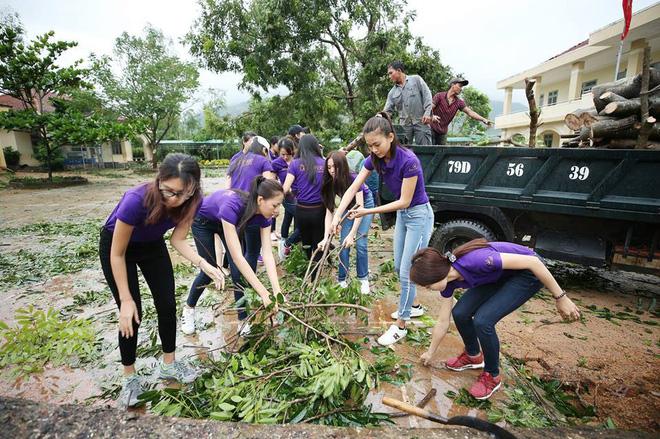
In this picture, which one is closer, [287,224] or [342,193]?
[342,193]

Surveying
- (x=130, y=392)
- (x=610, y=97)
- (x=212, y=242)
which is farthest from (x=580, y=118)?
(x=130, y=392)

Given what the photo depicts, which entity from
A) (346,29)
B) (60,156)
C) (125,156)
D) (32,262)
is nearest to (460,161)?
(32,262)

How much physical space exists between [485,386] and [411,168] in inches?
67.1

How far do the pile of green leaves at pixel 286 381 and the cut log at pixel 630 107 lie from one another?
160 inches

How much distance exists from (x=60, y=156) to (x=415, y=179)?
29.4m

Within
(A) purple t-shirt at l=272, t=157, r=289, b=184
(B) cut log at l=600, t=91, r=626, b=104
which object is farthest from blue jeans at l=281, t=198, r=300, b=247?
(B) cut log at l=600, t=91, r=626, b=104

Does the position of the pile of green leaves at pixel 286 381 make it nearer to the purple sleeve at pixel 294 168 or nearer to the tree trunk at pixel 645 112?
the purple sleeve at pixel 294 168

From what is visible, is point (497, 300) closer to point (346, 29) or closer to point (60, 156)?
point (346, 29)

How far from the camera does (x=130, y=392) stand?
2.35 meters

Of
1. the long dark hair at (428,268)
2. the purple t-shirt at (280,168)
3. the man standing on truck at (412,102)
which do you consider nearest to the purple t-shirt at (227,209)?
the long dark hair at (428,268)

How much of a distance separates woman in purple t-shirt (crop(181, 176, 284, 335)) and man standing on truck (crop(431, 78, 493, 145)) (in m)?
3.76

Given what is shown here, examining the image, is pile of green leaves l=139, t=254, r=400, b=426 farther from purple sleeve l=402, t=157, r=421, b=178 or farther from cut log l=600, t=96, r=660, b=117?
cut log l=600, t=96, r=660, b=117

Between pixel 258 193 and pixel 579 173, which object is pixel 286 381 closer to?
pixel 258 193

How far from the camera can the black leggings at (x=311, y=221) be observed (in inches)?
151
